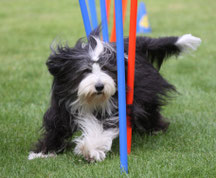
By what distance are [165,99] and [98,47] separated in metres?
1.08

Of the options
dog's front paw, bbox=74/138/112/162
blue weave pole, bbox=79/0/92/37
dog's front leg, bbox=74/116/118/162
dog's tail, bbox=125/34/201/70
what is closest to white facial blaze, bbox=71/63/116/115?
dog's front leg, bbox=74/116/118/162

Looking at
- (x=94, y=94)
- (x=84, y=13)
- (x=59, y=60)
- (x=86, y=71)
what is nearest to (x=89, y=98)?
(x=94, y=94)

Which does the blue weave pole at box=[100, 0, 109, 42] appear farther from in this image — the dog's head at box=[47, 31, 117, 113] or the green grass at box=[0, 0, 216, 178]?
the green grass at box=[0, 0, 216, 178]

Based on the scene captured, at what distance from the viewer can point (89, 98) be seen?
132 inches

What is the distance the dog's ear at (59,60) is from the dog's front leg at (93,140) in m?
0.46

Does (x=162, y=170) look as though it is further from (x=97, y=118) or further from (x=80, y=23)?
(x=80, y=23)

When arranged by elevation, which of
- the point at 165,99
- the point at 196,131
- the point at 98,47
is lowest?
the point at 196,131

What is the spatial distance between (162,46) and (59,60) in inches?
52.9

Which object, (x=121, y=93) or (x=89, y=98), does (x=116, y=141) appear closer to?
(x=89, y=98)

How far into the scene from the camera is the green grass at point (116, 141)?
3.14 metres

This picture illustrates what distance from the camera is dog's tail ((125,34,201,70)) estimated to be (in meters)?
4.34

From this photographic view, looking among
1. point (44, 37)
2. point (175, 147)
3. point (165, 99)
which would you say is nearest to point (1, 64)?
point (44, 37)

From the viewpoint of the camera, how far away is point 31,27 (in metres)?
11.5

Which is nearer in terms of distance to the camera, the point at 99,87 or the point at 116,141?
the point at 99,87
